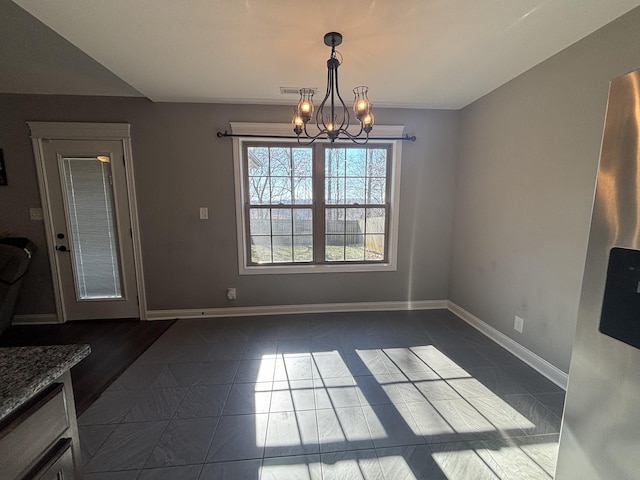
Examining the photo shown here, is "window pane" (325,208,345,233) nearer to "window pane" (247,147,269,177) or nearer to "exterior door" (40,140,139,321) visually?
"window pane" (247,147,269,177)

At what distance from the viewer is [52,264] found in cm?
303

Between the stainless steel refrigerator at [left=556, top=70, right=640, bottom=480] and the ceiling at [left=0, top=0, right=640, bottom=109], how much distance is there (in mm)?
1221

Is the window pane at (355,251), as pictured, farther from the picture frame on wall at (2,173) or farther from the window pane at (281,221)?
the picture frame on wall at (2,173)

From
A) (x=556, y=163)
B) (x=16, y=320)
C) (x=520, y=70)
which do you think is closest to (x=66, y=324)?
(x=16, y=320)

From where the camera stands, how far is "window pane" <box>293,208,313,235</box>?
3359 millimetres

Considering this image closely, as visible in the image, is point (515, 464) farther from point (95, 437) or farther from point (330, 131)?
point (95, 437)

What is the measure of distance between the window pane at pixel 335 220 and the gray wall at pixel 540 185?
4.90 feet

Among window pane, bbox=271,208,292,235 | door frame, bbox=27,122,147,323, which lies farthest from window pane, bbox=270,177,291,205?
door frame, bbox=27,122,147,323

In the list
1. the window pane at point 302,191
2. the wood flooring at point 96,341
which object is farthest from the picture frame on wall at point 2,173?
the window pane at point 302,191

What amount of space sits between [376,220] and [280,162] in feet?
4.63

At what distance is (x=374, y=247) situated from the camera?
3518 millimetres

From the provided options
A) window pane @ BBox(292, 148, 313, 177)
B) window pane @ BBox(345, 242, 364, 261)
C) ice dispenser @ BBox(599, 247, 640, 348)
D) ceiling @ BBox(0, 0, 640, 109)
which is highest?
ceiling @ BBox(0, 0, 640, 109)

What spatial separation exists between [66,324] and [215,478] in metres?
2.95

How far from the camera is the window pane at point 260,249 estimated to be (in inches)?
133
